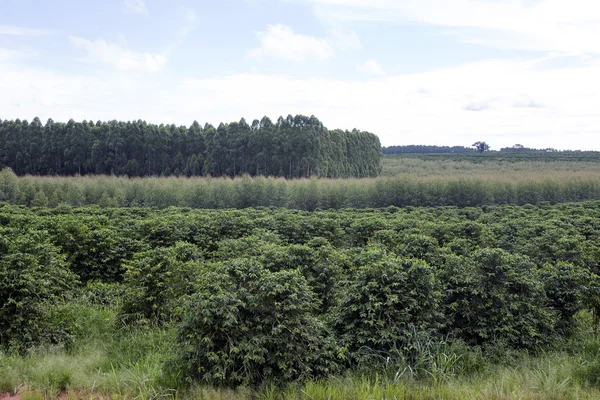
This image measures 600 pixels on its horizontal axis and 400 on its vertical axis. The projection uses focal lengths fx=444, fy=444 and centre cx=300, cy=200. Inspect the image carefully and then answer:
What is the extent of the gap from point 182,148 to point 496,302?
50414mm

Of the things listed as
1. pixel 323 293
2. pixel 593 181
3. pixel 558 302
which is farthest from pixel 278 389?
pixel 593 181

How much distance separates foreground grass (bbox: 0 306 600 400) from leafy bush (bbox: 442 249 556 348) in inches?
12.4

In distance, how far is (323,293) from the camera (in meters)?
7.73

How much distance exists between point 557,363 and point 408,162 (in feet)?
245

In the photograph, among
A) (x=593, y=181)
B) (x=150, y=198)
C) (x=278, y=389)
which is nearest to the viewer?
(x=278, y=389)

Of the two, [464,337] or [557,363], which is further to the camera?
→ [464,337]

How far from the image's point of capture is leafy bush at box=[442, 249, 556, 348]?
652 cm

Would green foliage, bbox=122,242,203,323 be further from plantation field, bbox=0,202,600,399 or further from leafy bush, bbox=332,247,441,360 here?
leafy bush, bbox=332,247,441,360

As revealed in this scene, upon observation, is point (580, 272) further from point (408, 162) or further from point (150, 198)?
point (408, 162)

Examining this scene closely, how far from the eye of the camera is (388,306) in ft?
20.1

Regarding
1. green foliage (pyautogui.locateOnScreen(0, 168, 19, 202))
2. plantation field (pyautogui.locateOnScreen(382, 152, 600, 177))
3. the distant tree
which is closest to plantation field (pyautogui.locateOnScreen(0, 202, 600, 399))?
green foliage (pyautogui.locateOnScreen(0, 168, 19, 202))

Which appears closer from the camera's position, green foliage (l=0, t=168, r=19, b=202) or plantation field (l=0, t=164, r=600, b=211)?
plantation field (l=0, t=164, r=600, b=211)

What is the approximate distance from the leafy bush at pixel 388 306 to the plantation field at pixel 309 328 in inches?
0.8

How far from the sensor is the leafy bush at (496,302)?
6.52m
